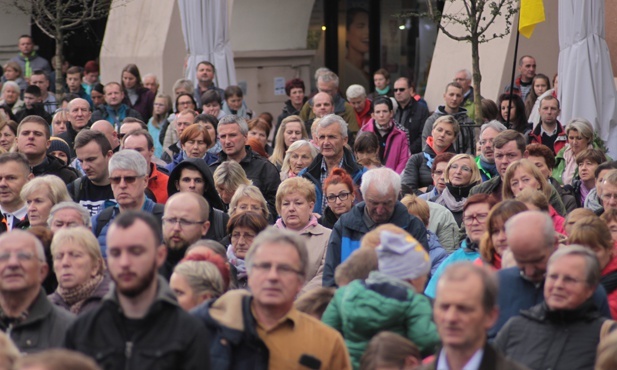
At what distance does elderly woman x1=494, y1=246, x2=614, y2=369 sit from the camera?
20.6ft

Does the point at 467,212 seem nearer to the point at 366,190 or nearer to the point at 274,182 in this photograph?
the point at 366,190

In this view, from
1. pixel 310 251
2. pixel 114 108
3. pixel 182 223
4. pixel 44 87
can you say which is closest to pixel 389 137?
pixel 114 108

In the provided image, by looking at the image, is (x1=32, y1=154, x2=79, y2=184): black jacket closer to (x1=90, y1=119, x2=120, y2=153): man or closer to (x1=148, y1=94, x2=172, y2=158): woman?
(x1=90, y1=119, x2=120, y2=153): man

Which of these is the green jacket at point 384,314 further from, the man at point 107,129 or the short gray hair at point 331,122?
the man at point 107,129

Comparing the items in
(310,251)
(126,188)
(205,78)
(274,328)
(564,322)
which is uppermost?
(205,78)

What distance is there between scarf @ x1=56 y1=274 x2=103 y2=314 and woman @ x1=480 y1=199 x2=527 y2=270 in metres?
2.39

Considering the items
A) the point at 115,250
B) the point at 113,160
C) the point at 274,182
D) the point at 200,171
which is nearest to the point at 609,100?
the point at 274,182

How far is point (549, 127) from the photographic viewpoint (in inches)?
553

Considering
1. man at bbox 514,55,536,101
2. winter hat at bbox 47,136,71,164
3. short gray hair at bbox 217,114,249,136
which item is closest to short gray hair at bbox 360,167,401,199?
short gray hair at bbox 217,114,249,136

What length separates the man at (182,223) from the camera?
815cm

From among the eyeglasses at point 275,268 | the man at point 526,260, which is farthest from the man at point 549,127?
the eyeglasses at point 275,268

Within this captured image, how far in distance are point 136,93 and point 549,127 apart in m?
6.45

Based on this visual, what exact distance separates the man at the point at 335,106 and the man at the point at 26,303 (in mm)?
10151

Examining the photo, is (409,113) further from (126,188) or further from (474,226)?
(474,226)
